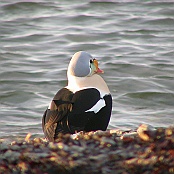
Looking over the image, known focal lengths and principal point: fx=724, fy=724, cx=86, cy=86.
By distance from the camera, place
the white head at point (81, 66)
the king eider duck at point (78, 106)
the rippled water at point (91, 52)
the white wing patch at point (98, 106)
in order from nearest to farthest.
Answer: the king eider duck at point (78, 106) < the white wing patch at point (98, 106) < the white head at point (81, 66) < the rippled water at point (91, 52)

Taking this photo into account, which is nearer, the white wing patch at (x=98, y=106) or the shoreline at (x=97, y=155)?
the shoreline at (x=97, y=155)

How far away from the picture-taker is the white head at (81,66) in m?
6.89

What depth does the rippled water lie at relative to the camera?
933 cm

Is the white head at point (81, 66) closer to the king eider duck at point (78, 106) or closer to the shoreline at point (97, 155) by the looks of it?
the king eider duck at point (78, 106)

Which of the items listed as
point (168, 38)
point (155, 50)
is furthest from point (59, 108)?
point (168, 38)

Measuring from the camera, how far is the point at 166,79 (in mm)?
11188

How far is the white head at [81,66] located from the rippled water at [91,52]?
1608 millimetres

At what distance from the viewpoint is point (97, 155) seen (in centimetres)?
484

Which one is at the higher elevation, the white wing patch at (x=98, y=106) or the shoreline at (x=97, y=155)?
the shoreline at (x=97, y=155)

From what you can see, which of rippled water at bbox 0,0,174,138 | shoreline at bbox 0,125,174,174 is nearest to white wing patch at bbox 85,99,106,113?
shoreline at bbox 0,125,174,174

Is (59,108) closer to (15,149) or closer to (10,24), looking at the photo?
(15,149)

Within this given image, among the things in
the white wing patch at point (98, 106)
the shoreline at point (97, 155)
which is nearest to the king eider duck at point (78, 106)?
the white wing patch at point (98, 106)

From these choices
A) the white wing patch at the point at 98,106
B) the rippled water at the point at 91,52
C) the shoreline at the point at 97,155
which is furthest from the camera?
the rippled water at the point at 91,52

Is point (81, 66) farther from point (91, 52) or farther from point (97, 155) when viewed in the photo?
point (91, 52)
